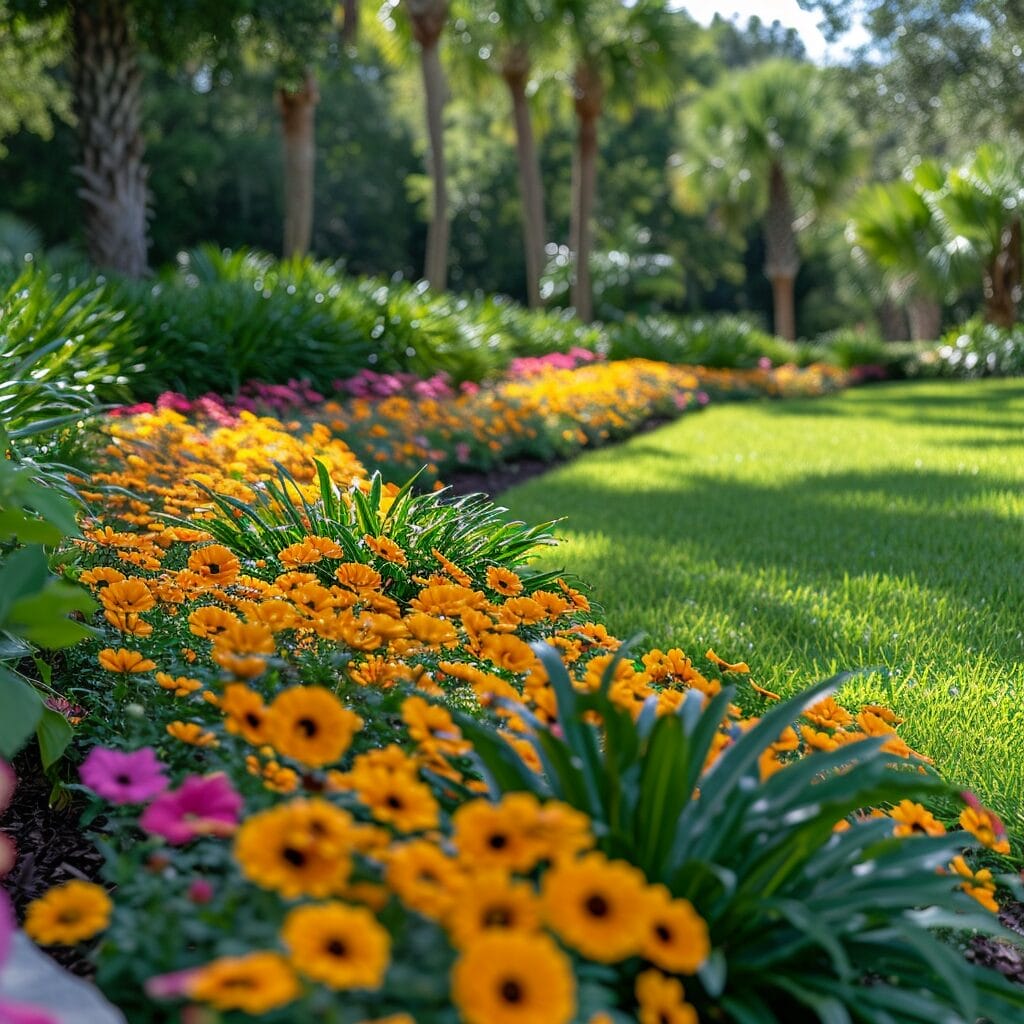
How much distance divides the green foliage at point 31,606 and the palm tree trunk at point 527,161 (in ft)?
53.8

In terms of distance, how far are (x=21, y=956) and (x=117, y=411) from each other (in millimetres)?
4299

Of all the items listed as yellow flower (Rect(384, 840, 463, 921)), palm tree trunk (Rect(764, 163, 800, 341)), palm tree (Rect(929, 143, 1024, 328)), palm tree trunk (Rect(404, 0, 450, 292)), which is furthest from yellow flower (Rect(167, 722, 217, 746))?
palm tree trunk (Rect(764, 163, 800, 341))

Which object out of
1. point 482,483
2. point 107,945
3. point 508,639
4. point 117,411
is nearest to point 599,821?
point 508,639

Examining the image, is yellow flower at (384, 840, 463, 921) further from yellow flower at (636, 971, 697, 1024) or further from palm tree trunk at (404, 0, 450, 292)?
palm tree trunk at (404, 0, 450, 292)

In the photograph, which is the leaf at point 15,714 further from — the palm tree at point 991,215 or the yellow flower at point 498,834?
the palm tree at point 991,215

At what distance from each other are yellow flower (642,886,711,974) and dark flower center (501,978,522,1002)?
18 centimetres

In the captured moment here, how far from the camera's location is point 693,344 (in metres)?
14.4

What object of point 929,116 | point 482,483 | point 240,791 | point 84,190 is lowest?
point 482,483

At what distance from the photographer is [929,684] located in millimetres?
2887

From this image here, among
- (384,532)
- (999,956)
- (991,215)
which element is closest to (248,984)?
(999,956)

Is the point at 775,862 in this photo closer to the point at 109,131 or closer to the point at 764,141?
the point at 109,131

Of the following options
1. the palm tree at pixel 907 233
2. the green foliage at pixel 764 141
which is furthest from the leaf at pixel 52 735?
the green foliage at pixel 764 141

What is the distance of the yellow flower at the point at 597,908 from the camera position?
1.02m

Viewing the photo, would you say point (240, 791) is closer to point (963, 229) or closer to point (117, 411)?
point (117, 411)
